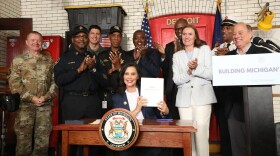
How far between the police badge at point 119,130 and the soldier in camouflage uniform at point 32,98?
182cm

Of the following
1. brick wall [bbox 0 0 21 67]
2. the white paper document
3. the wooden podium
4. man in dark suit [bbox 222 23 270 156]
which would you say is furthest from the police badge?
brick wall [bbox 0 0 21 67]

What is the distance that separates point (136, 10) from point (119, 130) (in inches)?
149

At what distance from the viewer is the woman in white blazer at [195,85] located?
9.73ft

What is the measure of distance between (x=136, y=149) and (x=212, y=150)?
2.60 m

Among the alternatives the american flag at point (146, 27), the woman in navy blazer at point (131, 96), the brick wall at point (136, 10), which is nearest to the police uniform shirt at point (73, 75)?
the woman in navy blazer at point (131, 96)

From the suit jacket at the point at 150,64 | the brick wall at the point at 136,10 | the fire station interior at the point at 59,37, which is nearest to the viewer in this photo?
the suit jacket at the point at 150,64

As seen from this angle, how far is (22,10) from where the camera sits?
5941mm

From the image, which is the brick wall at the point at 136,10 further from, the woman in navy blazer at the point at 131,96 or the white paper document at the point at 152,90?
the white paper document at the point at 152,90

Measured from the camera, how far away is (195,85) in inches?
120

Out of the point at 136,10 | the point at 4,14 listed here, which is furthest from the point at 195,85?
the point at 4,14

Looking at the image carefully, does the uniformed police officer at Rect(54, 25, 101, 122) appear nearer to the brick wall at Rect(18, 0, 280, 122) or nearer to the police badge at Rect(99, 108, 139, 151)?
the police badge at Rect(99, 108, 139, 151)

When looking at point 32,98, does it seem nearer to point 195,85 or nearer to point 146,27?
point 195,85

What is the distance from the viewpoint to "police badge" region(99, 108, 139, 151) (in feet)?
7.25

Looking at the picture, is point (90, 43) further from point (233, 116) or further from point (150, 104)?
point (233, 116)
